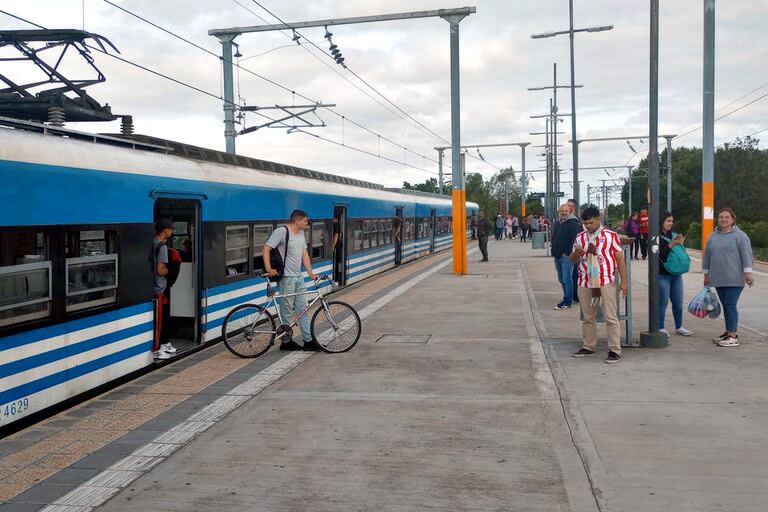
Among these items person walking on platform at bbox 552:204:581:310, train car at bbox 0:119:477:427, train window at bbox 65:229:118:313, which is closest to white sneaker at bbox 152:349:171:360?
train car at bbox 0:119:477:427

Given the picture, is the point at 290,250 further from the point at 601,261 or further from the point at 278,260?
the point at 601,261

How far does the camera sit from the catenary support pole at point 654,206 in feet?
29.9

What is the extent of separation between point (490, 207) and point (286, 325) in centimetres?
8874

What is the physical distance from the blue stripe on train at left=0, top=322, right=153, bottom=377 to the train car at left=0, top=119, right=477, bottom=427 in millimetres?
15

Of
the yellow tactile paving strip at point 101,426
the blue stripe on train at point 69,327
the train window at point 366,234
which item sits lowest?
the yellow tactile paving strip at point 101,426

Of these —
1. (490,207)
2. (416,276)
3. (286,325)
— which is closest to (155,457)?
(286,325)

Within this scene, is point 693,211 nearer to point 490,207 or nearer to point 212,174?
point 490,207

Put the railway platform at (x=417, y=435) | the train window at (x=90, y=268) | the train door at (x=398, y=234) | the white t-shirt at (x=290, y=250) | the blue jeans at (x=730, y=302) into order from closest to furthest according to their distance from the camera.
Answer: the railway platform at (x=417, y=435), the train window at (x=90, y=268), the blue jeans at (x=730, y=302), the white t-shirt at (x=290, y=250), the train door at (x=398, y=234)

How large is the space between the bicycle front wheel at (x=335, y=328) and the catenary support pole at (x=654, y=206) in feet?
11.3

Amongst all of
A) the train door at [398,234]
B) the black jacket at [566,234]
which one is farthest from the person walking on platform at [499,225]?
the black jacket at [566,234]

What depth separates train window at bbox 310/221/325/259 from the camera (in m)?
14.5

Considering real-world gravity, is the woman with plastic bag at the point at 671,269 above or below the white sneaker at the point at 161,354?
above

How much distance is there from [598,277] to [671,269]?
177cm

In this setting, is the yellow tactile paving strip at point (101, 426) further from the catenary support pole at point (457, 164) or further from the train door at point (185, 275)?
the catenary support pole at point (457, 164)
